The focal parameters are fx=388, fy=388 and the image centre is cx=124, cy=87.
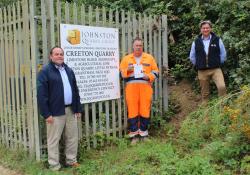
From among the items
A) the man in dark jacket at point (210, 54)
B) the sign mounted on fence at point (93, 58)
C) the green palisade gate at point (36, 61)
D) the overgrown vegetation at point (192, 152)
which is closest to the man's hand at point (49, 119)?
the green palisade gate at point (36, 61)

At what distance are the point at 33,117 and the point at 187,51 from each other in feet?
16.0

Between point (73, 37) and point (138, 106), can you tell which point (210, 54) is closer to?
point (138, 106)

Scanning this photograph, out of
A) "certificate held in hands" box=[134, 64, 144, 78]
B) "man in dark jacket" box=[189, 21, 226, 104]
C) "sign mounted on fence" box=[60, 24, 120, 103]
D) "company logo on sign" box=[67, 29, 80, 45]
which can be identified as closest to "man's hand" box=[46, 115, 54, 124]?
"sign mounted on fence" box=[60, 24, 120, 103]

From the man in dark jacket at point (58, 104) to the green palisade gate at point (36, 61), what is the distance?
0.31m

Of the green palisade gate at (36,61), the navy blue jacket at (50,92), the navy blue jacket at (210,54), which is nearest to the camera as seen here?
the navy blue jacket at (50,92)

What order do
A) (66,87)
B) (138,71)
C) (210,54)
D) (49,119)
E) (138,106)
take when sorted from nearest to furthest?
(49,119), (66,87), (138,71), (138,106), (210,54)

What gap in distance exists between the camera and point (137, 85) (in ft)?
24.3

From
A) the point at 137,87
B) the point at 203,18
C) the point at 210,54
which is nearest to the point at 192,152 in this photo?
the point at 137,87

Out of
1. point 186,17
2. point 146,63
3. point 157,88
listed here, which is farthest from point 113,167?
point 186,17

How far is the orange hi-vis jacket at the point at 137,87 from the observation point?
7.39 meters

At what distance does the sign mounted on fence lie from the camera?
6680 mm

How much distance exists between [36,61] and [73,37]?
822mm

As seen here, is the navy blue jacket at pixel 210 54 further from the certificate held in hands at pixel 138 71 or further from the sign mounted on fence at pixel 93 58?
the sign mounted on fence at pixel 93 58

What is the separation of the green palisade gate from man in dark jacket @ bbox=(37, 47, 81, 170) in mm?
309
